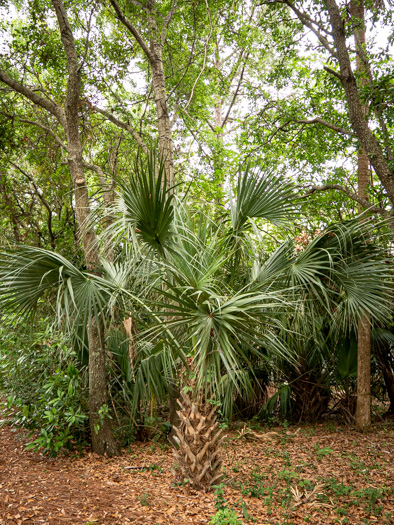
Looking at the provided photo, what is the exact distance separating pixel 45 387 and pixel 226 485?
2.60 m

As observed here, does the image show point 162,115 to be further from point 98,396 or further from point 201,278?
point 98,396

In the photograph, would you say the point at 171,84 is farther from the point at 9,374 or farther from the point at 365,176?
the point at 9,374

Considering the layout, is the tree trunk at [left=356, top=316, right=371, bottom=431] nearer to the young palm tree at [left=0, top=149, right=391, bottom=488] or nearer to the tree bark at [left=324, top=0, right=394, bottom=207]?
the young palm tree at [left=0, top=149, right=391, bottom=488]

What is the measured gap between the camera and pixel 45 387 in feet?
18.1

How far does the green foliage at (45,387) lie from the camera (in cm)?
541

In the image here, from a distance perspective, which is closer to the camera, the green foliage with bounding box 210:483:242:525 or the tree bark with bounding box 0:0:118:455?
the green foliage with bounding box 210:483:242:525

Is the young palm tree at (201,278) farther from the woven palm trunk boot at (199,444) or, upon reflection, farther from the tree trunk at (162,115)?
the tree trunk at (162,115)

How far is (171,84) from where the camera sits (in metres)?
9.41

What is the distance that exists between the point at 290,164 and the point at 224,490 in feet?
19.1

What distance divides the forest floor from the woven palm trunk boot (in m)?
0.16

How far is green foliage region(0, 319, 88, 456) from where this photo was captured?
5.41 m

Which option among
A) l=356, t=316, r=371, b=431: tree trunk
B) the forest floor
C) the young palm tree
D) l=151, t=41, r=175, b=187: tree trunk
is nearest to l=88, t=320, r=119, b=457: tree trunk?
the forest floor

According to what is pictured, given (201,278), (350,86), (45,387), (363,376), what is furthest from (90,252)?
(363,376)

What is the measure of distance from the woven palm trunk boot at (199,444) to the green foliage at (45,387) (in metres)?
1.61
